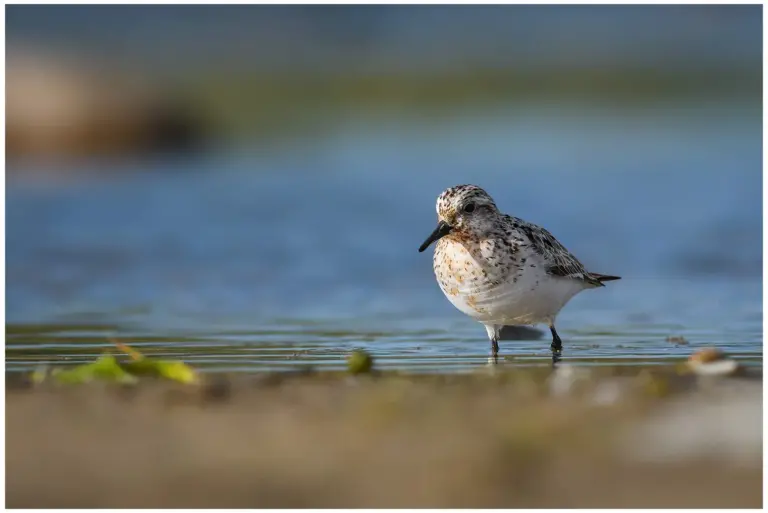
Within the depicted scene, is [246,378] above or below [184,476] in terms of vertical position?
above

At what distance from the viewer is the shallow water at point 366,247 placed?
26.0 ft

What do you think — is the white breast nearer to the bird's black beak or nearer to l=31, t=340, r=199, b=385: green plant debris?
the bird's black beak

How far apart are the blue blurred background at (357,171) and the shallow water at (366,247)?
0.18 ft

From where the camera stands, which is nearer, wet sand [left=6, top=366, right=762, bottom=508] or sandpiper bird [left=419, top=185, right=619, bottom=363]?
wet sand [left=6, top=366, right=762, bottom=508]

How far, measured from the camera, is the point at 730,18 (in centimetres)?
2991

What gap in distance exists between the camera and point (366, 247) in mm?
12844

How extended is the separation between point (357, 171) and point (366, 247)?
6814mm

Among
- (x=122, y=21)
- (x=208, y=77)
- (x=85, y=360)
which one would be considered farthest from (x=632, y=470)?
(x=122, y=21)

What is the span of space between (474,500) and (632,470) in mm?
589

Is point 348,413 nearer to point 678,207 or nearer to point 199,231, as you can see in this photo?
point 199,231

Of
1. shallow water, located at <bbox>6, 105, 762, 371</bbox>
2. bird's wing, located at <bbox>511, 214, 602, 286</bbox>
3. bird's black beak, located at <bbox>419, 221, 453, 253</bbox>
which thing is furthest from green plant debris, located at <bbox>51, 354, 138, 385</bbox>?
bird's wing, located at <bbox>511, 214, 602, 286</bbox>

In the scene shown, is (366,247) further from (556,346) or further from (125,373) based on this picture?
(125,373)

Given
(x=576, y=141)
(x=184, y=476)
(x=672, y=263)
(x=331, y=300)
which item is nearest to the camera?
(x=184, y=476)

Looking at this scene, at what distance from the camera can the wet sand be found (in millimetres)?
4043
